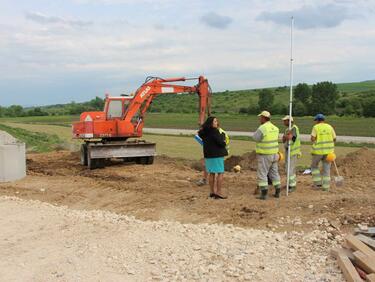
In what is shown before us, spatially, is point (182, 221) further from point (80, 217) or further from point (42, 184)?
point (42, 184)

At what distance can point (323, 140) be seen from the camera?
11695 mm

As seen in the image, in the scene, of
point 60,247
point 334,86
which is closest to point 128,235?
point 60,247

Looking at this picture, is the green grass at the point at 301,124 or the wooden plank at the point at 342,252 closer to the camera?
the wooden plank at the point at 342,252

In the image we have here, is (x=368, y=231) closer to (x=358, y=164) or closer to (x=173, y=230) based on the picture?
(x=173, y=230)

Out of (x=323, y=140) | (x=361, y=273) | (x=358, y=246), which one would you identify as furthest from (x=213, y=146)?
(x=361, y=273)

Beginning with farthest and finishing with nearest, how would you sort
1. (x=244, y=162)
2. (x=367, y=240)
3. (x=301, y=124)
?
(x=301, y=124) < (x=244, y=162) < (x=367, y=240)

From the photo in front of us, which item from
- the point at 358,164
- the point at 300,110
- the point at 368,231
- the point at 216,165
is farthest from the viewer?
the point at 300,110

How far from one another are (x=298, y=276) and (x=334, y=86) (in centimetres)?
7732

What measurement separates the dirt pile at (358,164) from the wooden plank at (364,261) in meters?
8.57

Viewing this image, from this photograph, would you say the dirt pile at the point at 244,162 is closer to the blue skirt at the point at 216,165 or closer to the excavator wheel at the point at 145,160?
the excavator wheel at the point at 145,160

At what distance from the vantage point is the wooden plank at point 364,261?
19.7 feet

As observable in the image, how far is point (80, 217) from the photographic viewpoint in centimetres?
1016

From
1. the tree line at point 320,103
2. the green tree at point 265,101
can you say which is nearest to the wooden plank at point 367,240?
the tree line at point 320,103

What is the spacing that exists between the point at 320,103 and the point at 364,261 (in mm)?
72214
